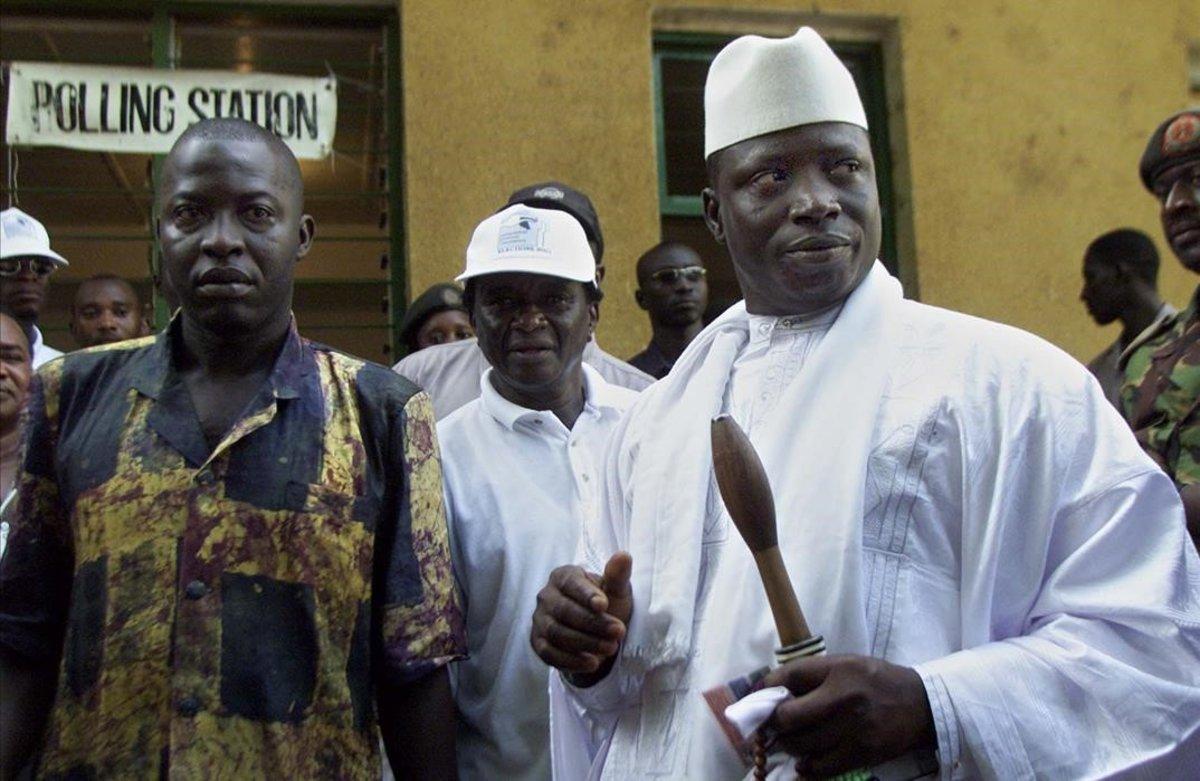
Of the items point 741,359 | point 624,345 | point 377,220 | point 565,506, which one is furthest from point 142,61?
point 741,359

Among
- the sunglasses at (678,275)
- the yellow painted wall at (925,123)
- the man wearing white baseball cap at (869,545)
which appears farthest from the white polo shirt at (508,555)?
the yellow painted wall at (925,123)

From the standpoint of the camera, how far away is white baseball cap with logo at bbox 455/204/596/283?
11.3ft

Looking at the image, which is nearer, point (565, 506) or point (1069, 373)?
point (1069, 373)

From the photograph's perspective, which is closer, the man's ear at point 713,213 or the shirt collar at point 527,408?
the man's ear at point 713,213

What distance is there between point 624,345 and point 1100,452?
410 cm

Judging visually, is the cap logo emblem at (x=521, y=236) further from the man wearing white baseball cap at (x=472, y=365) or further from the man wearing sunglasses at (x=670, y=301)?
the man wearing sunglasses at (x=670, y=301)

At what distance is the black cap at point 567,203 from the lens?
14.2ft

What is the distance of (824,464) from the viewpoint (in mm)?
1887

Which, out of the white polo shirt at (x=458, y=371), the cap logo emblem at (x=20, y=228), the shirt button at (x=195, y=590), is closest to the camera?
the shirt button at (x=195, y=590)

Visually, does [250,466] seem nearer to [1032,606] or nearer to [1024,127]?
[1032,606]

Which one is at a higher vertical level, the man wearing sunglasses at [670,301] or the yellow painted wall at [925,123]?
the yellow painted wall at [925,123]

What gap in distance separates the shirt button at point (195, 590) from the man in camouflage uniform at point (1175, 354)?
2.18 metres

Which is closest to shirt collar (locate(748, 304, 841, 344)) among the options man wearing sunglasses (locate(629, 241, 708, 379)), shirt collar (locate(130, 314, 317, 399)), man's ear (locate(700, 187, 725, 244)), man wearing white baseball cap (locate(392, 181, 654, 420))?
man's ear (locate(700, 187, 725, 244))

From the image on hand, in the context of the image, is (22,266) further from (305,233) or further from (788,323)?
(788,323)
